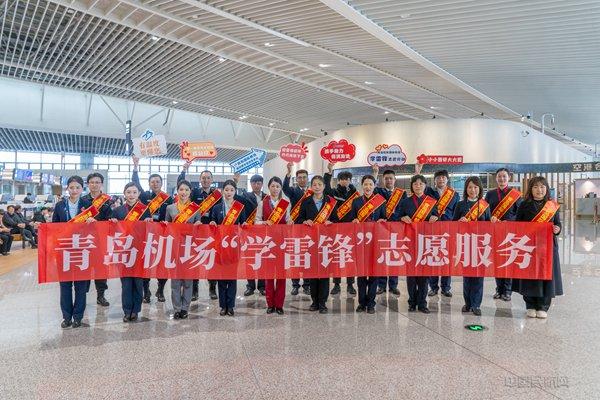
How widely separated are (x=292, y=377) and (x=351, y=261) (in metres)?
1.78

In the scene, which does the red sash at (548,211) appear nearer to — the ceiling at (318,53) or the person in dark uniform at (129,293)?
the person in dark uniform at (129,293)

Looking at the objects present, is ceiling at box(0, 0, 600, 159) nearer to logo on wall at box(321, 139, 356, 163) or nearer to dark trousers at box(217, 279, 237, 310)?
logo on wall at box(321, 139, 356, 163)

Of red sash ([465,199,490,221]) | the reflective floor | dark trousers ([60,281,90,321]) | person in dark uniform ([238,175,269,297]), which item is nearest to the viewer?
the reflective floor

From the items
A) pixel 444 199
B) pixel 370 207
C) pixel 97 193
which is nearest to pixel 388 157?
pixel 444 199

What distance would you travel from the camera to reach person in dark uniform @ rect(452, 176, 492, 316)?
14.6 feet

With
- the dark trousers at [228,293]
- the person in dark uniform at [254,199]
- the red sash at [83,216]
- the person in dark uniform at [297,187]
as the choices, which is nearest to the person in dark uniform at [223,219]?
the dark trousers at [228,293]

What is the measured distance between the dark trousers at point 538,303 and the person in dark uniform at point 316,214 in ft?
6.73

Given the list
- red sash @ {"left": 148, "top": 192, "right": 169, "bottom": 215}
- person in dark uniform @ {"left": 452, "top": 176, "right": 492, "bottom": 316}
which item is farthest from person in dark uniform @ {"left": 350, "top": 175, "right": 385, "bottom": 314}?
red sash @ {"left": 148, "top": 192, "right": 169, "bottom": 215}

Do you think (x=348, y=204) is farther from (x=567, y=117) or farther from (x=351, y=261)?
(x=567, y=117)

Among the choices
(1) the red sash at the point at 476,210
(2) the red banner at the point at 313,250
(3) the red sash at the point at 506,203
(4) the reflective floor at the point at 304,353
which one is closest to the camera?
(4) the reflective floor at the point at 304,353

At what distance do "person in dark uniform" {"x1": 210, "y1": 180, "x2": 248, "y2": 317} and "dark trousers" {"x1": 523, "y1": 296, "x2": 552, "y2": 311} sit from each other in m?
2.99

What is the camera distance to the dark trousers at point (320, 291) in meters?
4.52

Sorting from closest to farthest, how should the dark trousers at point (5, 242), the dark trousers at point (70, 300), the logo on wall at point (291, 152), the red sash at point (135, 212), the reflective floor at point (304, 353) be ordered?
1. the reflective floor at point (304, 353)
2. the dark trousers at point (70, 300)
3. the red sash at point (135, 212)
4. the logo on wall at point (291, 152)
5. the dark trousers at point (5, 242)

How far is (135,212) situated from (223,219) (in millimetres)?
873
